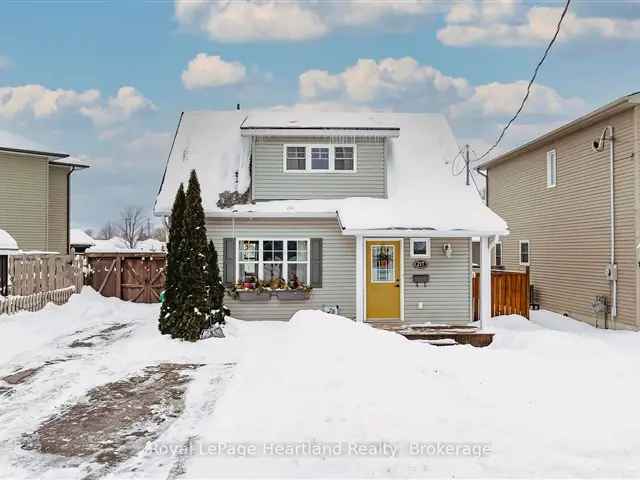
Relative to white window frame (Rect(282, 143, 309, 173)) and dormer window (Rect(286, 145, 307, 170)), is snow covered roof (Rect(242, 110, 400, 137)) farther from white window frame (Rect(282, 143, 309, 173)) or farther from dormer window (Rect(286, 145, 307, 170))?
dormer window (Rect(286, 145, 307, 170))

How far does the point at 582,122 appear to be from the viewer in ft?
47.2

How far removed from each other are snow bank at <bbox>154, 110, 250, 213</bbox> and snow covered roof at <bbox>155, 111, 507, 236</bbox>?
2 centimetres

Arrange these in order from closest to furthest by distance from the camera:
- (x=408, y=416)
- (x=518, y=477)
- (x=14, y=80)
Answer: (x=518, y=477) < (x=408, y=416) < (x=14, y=80)

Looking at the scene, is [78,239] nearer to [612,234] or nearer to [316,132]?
[316,132]

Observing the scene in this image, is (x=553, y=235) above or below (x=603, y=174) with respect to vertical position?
below

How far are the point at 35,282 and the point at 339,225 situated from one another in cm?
830

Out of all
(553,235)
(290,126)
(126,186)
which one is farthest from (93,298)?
(126,186)

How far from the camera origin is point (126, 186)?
3516cm

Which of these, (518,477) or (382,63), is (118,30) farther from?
(518,477)

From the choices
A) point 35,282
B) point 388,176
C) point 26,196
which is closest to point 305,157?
point 388,176

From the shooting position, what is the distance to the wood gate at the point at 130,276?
17.8 metres

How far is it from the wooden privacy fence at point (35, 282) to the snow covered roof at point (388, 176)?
4.07 m

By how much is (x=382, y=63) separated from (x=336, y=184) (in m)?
9.14

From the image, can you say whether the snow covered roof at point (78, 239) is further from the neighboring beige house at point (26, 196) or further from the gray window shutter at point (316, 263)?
the gray window shutter at point (316, 263)
